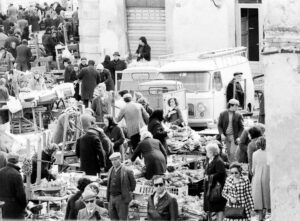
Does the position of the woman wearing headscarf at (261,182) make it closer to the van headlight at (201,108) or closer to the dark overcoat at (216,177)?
the dark overcoat at (216,177)

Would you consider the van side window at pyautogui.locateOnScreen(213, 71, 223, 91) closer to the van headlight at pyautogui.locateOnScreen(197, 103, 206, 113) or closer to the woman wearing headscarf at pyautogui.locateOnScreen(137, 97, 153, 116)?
the van headlight at pyautogui.locateOnScreen(197, 103, 206, 113)

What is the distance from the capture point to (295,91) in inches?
633

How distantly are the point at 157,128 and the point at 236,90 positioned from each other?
6.78 m

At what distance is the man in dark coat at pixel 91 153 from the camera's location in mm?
24703

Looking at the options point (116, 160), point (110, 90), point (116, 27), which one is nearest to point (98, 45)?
point (116, 27)

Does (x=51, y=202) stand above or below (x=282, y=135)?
below

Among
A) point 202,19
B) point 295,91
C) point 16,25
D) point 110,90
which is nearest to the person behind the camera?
point 295,91

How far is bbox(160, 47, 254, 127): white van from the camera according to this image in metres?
32.1

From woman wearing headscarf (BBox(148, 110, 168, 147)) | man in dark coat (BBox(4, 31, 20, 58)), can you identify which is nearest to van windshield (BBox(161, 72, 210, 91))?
woman wearing headscarf (BBox(148, 110, 168, 147))

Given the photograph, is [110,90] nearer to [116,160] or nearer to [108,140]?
[108,140]

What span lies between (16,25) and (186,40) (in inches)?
308

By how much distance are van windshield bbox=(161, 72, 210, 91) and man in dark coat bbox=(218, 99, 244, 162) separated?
189 inches

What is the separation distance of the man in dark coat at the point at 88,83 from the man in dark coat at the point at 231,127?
286 inches

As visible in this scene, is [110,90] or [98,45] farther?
[98,45]
